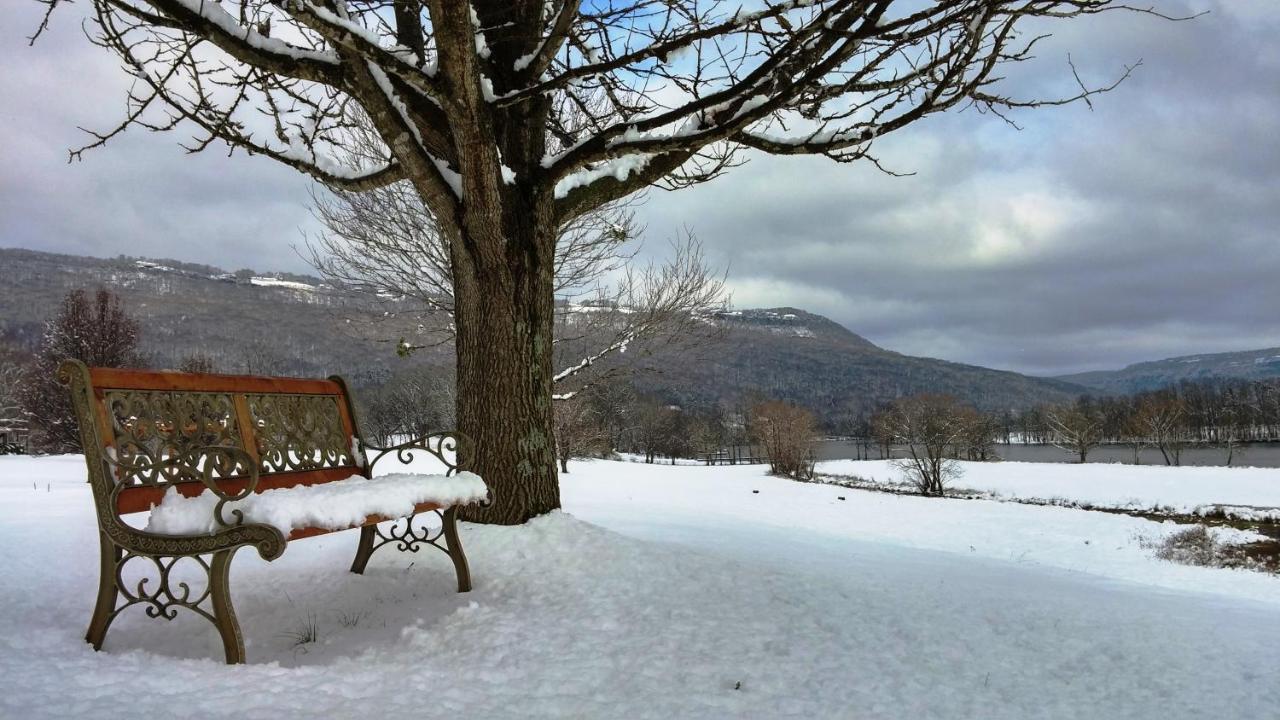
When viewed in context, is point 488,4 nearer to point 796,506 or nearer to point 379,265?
point 379,265

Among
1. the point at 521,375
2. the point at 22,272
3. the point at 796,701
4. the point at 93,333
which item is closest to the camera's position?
the point at 796,701

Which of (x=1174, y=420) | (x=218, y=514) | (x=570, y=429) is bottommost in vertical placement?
(x=570, y=429)

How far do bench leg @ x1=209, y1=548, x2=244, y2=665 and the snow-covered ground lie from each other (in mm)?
31301

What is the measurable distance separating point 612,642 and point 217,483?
79.8 inches

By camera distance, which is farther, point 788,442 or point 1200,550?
point 788,442

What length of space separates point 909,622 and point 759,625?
825 millimetres

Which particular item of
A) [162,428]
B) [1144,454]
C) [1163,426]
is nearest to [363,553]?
[162,428]

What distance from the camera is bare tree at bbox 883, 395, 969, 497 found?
1311 inches

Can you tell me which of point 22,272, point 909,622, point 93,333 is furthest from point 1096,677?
point 22,272

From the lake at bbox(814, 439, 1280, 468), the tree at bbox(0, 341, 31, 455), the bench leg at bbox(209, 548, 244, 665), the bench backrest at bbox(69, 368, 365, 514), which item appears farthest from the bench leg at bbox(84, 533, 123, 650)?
the lake at bbox(814, 439, 1280, 468)

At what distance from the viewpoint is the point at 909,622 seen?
345 centimetres

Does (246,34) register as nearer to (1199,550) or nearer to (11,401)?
(1199,550)

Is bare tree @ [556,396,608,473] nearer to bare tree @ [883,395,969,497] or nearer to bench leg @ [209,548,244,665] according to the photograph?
bare tree @ [883,395,969,497]

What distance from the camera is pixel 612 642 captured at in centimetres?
299
